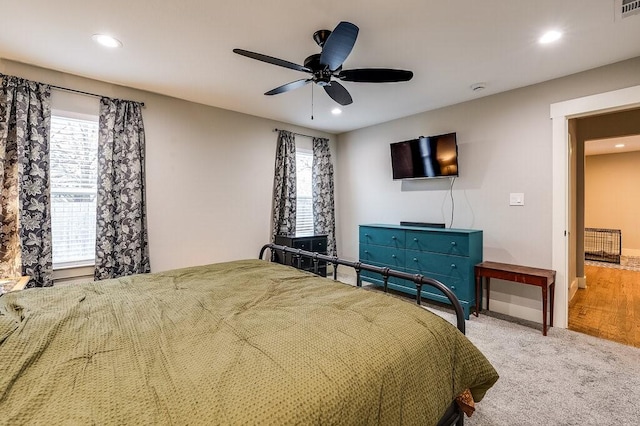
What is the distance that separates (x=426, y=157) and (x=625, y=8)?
7.28 feet

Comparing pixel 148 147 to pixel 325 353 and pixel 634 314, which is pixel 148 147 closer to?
pixel 325 353

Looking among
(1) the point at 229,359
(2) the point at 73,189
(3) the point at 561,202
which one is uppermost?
(2) the point at 73,189

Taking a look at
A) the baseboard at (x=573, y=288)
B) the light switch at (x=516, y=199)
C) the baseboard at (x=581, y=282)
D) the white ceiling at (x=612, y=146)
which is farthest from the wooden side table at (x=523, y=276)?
the white ceiling at (x=612, y=146)

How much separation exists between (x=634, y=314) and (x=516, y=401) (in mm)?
2678

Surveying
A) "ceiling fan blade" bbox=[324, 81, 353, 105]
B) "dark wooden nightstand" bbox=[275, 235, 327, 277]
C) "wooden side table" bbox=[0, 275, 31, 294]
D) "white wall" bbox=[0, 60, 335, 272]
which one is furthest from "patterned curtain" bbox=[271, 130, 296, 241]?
"wooden side table" bbox=[0, 275, 31, 294]

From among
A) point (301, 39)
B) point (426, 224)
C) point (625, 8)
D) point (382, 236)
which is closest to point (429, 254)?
point (426, 224)

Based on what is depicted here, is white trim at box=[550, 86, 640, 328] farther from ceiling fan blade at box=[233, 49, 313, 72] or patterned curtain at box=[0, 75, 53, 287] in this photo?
patterned curtain at box=[0, 75, 53, 287]

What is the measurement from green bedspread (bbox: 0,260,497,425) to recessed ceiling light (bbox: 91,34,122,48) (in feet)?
6.35

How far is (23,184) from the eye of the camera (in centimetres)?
269

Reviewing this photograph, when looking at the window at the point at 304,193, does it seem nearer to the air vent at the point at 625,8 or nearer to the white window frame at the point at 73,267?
the white window frame at the point at 73,267

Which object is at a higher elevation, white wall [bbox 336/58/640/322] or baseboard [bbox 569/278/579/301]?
white wall [bbox 336/58/640/322]

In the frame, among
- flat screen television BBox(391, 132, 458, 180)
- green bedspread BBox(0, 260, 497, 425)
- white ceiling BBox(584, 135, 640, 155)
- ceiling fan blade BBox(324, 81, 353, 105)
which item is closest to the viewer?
green bedspread BBox(0, 260, 497, 425)

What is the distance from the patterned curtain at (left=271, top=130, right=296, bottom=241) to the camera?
179 inches

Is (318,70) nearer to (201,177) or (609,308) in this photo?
(201,177)
